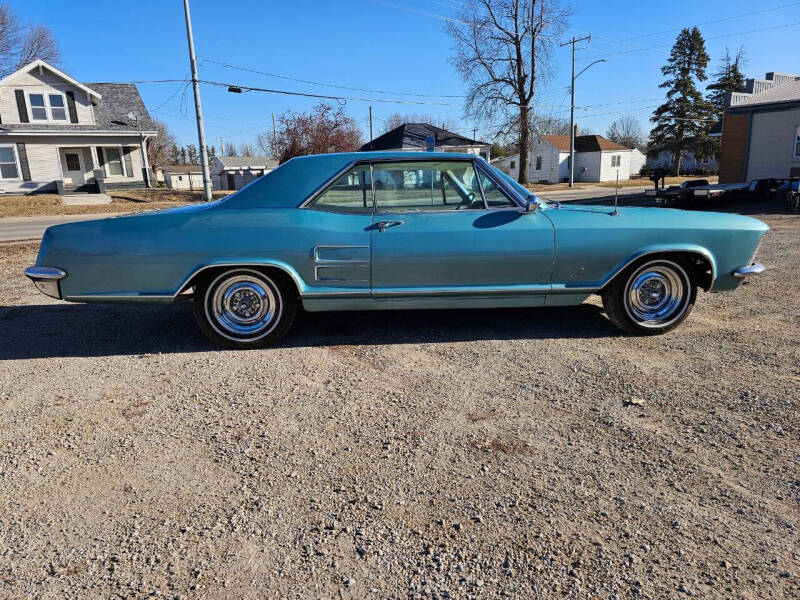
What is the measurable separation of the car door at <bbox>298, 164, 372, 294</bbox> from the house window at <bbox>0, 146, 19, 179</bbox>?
32.8 metres

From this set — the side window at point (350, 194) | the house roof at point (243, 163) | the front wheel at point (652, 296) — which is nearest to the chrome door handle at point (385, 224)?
the side window at point (350, 194)

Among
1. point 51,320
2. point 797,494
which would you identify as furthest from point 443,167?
point 51,320

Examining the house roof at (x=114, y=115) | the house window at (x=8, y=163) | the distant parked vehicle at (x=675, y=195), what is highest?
the house roof at (x=114, y=115)

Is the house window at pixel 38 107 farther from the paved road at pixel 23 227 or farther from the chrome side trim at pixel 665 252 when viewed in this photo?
the chrome side trim at pixel 665 252

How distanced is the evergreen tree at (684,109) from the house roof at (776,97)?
36.1 meters

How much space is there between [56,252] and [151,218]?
74 cm

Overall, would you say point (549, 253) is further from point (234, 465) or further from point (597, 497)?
point (234, 465)

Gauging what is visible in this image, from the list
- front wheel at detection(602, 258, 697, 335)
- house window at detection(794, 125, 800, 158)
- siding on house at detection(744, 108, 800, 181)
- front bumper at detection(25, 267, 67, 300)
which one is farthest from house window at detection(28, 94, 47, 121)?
house window at detection(794, 125, 800, 158)

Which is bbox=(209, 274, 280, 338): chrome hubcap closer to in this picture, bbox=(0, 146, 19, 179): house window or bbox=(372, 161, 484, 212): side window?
bbox=(372, 161, 484, 212): side window

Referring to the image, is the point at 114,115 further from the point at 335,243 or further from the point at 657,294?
the point at 657,294

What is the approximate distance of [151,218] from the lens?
4332mm

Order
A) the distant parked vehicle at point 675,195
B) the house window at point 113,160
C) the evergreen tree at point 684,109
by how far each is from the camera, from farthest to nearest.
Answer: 1. the evergreen tree at point 684,109
2. the house window at point 113,160
3. the distant parked vehicle at point 675,195

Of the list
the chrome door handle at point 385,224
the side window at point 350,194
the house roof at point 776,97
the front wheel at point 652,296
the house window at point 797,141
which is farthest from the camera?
the house window at point 797,141

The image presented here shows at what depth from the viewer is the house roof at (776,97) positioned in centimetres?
2052
